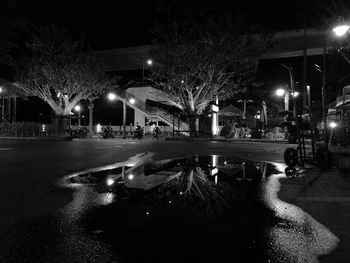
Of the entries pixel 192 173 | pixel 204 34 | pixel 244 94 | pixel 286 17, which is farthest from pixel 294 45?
pixel 192 173

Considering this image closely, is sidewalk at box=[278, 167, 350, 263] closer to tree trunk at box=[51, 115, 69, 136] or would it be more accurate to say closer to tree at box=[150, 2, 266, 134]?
tree at box=[150, 2, 266, 134]

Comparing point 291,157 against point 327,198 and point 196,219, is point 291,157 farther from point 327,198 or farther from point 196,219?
point 196,219

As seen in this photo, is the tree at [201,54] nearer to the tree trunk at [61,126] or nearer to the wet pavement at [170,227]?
the tree trunk at [61,126]

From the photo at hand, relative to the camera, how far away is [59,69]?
33750mm

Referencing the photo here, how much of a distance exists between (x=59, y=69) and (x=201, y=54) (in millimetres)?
13749

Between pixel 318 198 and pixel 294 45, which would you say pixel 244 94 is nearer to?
pixel 294 45

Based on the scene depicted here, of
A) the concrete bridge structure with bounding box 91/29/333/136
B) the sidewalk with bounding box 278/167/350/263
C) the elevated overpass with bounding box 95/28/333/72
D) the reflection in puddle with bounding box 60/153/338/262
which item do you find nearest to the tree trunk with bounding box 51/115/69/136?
the concrete bridge structure with bounding box 91/29/333/136

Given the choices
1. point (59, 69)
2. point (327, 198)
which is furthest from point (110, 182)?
point (59, 69)

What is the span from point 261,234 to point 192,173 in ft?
18.4

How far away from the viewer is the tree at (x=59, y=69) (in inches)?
1328

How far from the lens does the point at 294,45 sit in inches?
1278

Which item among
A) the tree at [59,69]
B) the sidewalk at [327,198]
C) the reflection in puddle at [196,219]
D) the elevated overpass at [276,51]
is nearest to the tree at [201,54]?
the elevated overpass at [276,51]

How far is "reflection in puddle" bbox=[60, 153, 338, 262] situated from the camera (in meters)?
4.14

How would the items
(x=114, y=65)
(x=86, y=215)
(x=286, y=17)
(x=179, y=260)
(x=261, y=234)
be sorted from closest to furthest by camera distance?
(x=179, y=260)
(x=261, y=234)
(x=86, y=215)
(x=286, y=17)
(x=114, y=65)
